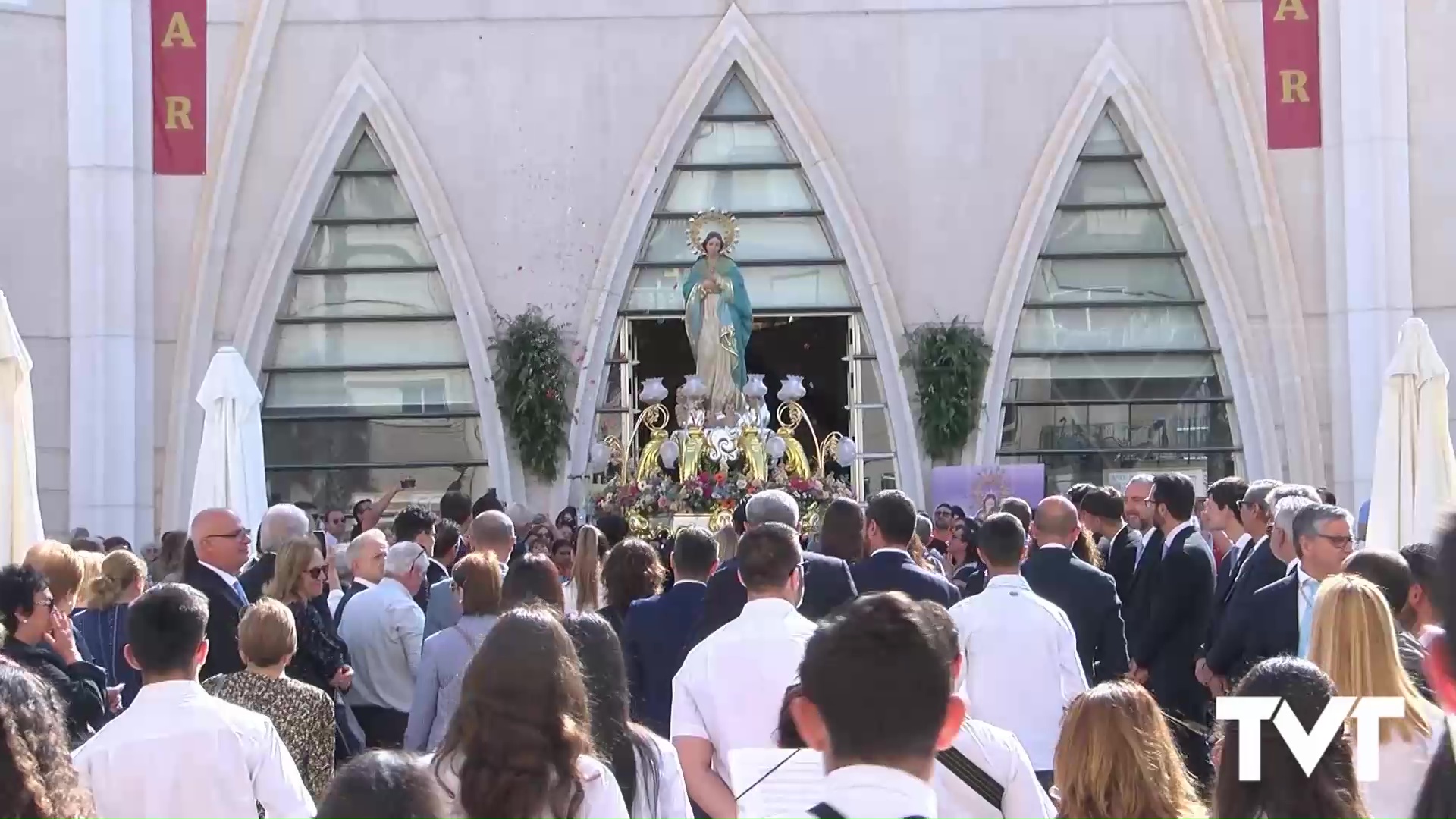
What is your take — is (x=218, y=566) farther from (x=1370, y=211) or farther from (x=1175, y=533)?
(x=1370, y=211)

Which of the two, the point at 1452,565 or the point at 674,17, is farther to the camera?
the point at 674,17

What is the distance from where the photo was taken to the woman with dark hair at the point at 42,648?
537cm

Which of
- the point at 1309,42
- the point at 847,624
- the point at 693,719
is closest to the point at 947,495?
the point at 1309,42

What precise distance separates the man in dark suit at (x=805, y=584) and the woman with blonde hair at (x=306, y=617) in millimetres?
1328

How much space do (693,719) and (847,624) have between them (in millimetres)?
2148

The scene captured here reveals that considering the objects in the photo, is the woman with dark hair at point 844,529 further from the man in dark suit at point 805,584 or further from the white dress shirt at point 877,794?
the white dress shirt at point 877,794

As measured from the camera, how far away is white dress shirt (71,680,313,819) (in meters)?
4.05

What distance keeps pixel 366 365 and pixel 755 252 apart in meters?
4.04

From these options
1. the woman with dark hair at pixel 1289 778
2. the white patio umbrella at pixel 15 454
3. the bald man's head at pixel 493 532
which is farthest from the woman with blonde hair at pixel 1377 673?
the white patio umbrella at pixel 15 454

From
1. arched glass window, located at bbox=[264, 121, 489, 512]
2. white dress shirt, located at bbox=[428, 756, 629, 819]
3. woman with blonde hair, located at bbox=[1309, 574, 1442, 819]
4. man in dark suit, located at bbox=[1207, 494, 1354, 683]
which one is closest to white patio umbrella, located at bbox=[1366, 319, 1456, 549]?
man in dark suit, located at bbox=[1207, 494, 1354, 683]

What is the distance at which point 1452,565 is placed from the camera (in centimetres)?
184

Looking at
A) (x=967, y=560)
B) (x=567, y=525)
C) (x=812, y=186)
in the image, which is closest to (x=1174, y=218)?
(x=812, y=186)

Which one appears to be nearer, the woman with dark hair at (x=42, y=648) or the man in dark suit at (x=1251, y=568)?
the woman with dark hair at (x=42, y=648)

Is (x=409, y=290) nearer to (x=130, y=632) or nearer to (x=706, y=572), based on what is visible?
(x=706, y=572)
